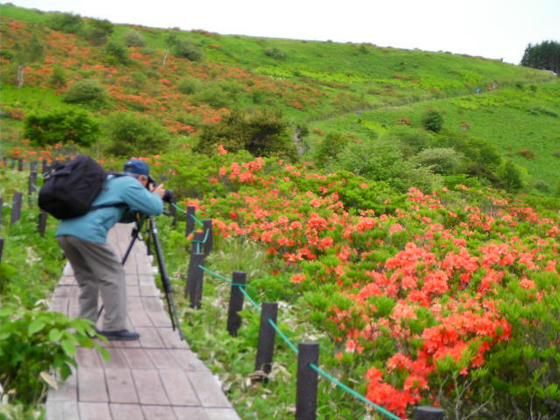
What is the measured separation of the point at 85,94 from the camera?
112 feet

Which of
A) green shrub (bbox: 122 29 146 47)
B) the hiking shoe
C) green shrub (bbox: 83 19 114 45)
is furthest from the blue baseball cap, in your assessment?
green shrub (bbox: 122 29 146 47)

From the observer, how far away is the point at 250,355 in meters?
5.28

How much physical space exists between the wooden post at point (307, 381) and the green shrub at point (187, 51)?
5521 cm

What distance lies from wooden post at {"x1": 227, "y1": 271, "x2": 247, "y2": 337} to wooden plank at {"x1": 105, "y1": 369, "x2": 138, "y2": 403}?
1.44m

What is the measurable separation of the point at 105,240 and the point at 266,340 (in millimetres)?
1661

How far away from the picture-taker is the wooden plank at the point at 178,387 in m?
4.18

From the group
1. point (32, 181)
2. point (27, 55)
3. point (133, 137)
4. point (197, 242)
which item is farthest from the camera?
point (27, 55)

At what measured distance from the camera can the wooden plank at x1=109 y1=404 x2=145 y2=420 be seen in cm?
376

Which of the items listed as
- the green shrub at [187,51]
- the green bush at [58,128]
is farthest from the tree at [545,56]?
the green bush at [58,128]

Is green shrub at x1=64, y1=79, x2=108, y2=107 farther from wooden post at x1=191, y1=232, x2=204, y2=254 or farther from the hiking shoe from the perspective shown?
the hiking shoe

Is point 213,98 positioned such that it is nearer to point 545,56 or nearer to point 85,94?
point 85,94

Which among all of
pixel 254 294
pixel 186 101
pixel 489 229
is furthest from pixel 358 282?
pixel 186 101

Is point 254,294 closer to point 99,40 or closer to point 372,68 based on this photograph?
point 99,40

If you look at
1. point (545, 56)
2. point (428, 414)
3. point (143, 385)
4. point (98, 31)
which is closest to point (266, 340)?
point (143, 385)
